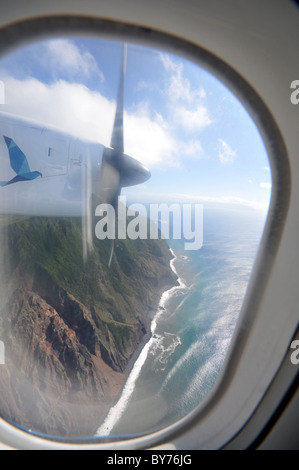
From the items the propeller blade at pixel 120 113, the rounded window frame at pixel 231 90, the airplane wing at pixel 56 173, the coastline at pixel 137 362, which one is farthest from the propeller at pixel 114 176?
the rounded window frame at pixel 231 90

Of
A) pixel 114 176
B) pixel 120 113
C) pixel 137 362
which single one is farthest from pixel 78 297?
pixel 120 113

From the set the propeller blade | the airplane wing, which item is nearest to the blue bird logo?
the airplane wing

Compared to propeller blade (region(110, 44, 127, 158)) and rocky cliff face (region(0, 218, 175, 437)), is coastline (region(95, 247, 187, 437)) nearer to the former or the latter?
rocky cliff face (region(0, 218, 175, 437))

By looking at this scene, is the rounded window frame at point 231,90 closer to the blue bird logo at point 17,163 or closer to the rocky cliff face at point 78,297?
the rocky cliff face at point 78,297

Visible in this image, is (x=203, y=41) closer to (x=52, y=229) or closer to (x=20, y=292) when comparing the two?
(x=20, y=292)

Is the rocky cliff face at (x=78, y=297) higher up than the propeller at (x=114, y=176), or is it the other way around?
the propeller at (x=114, y=176)

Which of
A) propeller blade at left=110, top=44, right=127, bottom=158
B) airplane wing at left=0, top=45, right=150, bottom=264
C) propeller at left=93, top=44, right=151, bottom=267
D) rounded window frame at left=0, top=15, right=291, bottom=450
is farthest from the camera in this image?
airplane wing at left=0, top=45, right=150, bottom=264

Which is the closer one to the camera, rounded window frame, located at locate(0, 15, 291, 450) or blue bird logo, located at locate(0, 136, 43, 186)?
rounded window frame, located at locate(0, 15, 291, 450)

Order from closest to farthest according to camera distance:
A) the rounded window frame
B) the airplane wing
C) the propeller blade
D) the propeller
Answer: the rounded window frame, the propeller blade, the propeller, the airplane wing
